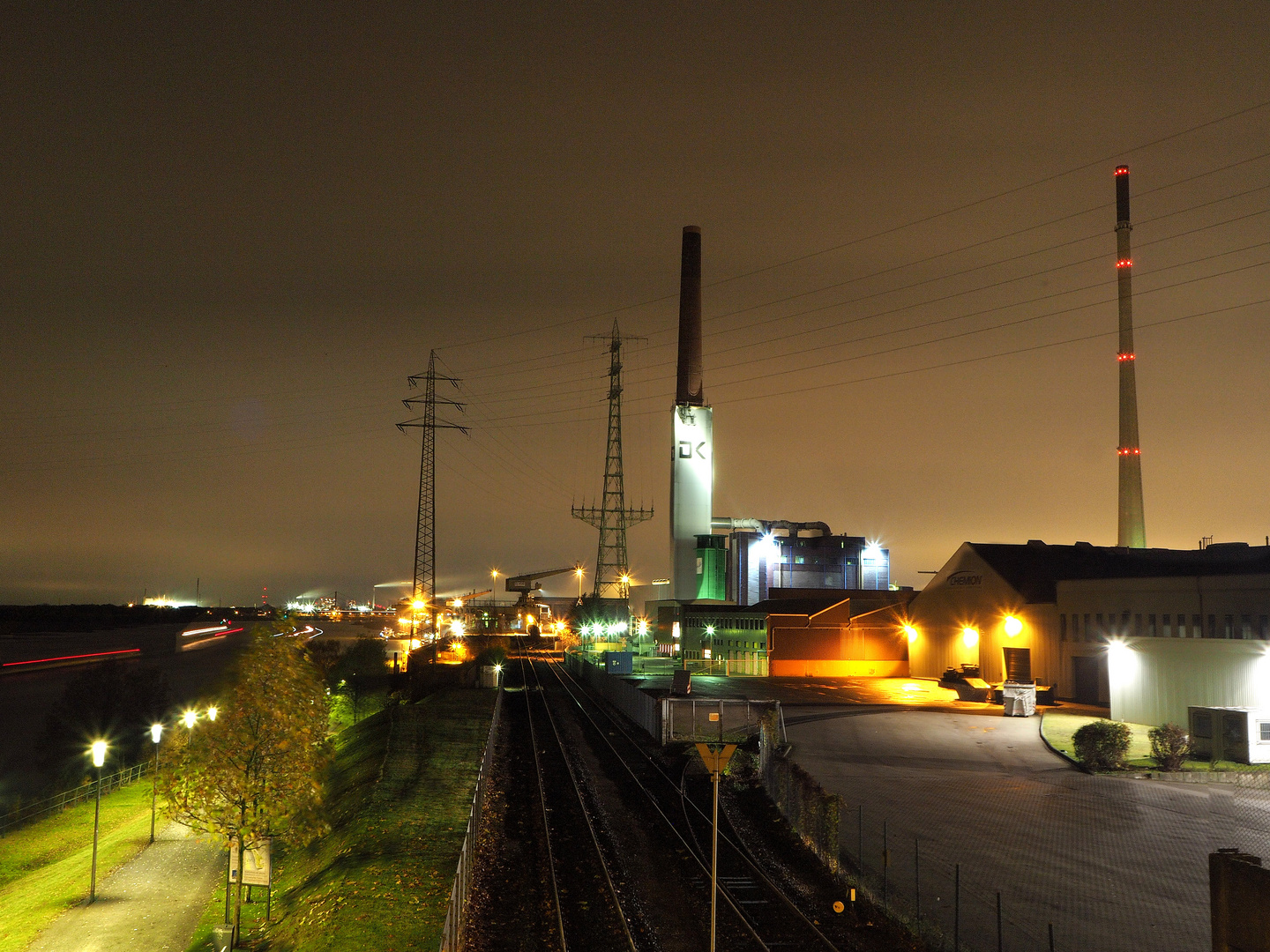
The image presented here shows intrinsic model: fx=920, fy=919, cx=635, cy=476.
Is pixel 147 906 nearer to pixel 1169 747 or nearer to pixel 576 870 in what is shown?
pixel 576 870

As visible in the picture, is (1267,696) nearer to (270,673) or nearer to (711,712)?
(711,712)

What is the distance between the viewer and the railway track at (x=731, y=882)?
41.9 feet

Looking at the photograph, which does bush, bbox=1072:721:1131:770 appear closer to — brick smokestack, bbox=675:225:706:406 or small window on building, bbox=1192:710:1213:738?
small window on building, bbox=1192:710:1213:738

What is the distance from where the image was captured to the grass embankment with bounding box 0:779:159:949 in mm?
18625

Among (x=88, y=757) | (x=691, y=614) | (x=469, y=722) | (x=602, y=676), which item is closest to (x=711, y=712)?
(x=469, y=722)

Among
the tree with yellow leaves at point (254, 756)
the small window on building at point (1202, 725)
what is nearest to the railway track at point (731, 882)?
the tree with yellow leaves at point (254, 756)

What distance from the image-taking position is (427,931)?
12.9 m

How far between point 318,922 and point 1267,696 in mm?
26545

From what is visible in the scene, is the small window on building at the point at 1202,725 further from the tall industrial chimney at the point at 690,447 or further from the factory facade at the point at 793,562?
the factory facade at the point at 793,562

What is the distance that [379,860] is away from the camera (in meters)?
16.6

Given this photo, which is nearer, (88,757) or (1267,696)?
(1267,696)

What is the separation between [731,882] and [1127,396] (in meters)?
62.9

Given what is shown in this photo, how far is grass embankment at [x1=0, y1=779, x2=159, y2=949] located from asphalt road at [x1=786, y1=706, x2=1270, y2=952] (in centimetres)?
1631

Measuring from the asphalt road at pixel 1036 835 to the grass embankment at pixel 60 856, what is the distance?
53.5 ft
